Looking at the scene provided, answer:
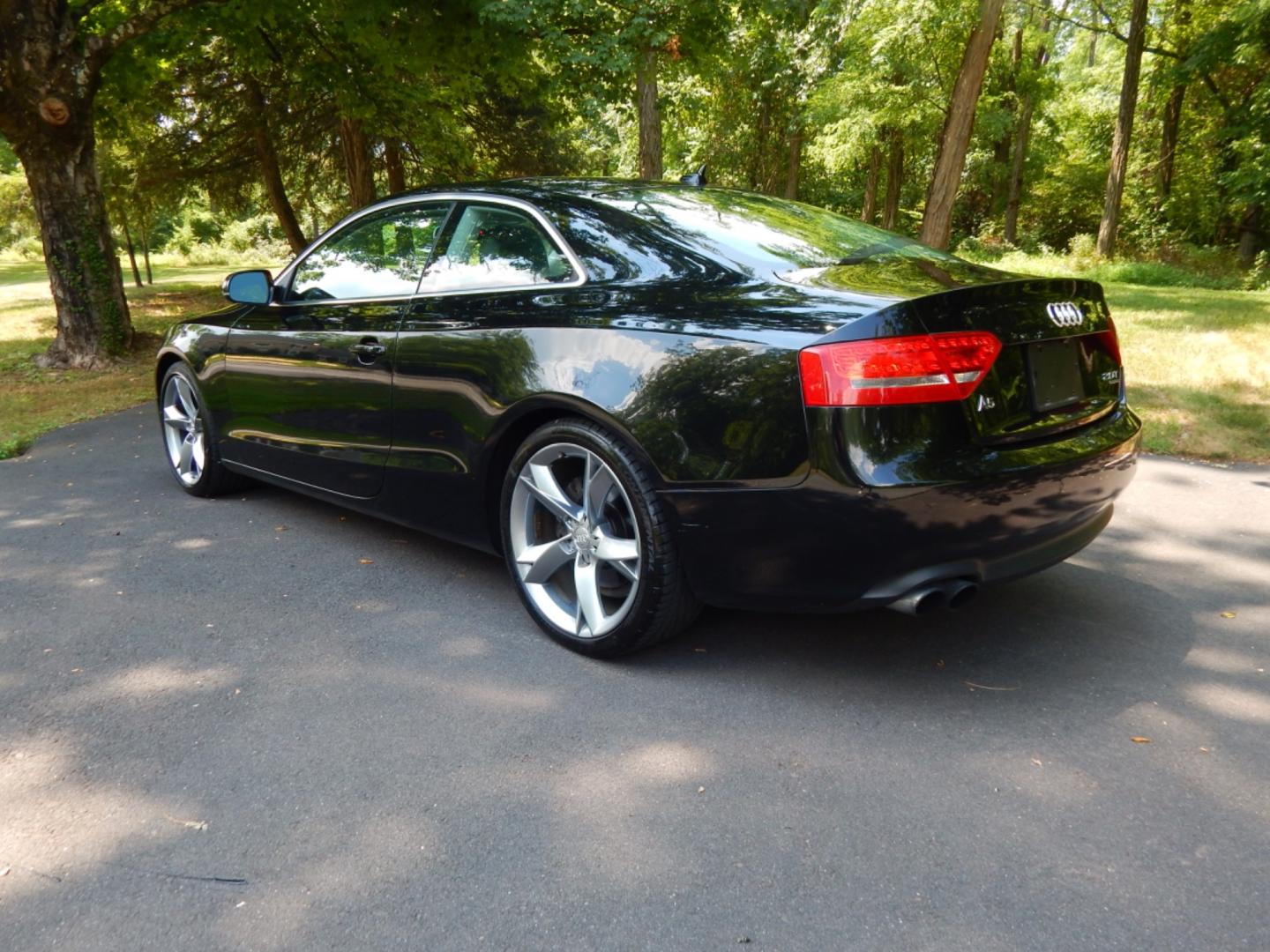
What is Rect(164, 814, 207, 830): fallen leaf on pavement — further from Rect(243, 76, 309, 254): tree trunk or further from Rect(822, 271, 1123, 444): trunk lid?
Rect(243, 76, 309, 254): tree trunk

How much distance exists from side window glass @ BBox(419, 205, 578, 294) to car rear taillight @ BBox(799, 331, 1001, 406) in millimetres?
1103

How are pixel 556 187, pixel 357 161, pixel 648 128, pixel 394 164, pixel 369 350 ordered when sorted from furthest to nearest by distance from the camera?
pixel 394 164
pixel 357 161
pixel 648 128
pixel 369 350
pixel 556 187

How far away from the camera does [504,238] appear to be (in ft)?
11.7

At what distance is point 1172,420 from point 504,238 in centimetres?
498

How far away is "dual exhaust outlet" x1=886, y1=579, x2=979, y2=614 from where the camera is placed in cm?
264

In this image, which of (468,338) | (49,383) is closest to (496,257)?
(468,338)

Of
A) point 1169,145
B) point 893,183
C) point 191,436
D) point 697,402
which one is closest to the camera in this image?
point 697,402

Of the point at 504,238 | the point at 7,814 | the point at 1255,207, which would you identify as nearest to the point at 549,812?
the point at 7,814

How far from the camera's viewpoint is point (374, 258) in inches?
163

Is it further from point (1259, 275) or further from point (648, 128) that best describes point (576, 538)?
point (1259, 275)

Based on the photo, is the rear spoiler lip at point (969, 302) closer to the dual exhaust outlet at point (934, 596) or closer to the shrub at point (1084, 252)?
the dual exhaust outlet at point (934, 596)

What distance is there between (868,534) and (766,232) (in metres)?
1.35

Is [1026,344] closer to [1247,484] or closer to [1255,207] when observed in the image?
[1247,484]

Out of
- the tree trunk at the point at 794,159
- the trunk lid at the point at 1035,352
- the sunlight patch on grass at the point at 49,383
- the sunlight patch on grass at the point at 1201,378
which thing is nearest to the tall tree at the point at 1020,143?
the tree trunk at the point at 794,159
